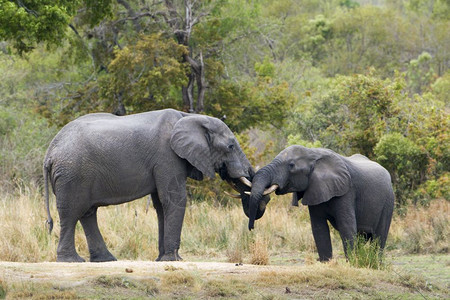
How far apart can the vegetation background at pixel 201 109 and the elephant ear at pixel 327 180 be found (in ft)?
3.45

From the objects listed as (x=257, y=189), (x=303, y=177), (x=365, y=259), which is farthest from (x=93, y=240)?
(x=365, y=259)

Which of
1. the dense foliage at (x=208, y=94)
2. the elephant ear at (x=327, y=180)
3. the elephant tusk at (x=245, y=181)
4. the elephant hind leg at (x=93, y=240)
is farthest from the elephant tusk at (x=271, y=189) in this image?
the dense foliage at (x=208, y=94)

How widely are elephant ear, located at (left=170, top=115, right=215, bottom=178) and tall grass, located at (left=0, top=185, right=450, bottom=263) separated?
1782 mm

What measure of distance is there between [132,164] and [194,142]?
3.09ft

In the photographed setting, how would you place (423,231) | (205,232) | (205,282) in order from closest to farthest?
(205,282)
(423,231)
(205,232)

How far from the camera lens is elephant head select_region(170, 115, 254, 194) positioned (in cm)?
1310

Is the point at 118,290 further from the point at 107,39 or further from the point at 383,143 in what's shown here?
the point at 107,39

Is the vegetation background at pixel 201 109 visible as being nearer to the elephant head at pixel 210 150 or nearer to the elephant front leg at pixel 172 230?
the elephant front leg at pixel 172 230

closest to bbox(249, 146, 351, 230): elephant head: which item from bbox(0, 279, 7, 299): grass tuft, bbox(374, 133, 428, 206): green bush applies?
bbox(0, 279, 7, 299): grass tuft

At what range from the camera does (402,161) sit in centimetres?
2036

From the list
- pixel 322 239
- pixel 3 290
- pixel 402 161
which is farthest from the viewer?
pixel 402 161

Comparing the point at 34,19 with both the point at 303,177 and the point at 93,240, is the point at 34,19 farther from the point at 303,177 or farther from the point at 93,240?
the point at 303,177

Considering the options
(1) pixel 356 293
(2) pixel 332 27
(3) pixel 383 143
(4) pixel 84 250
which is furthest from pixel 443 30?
(1) pixel 356 293

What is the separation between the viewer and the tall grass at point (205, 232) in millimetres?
15250
